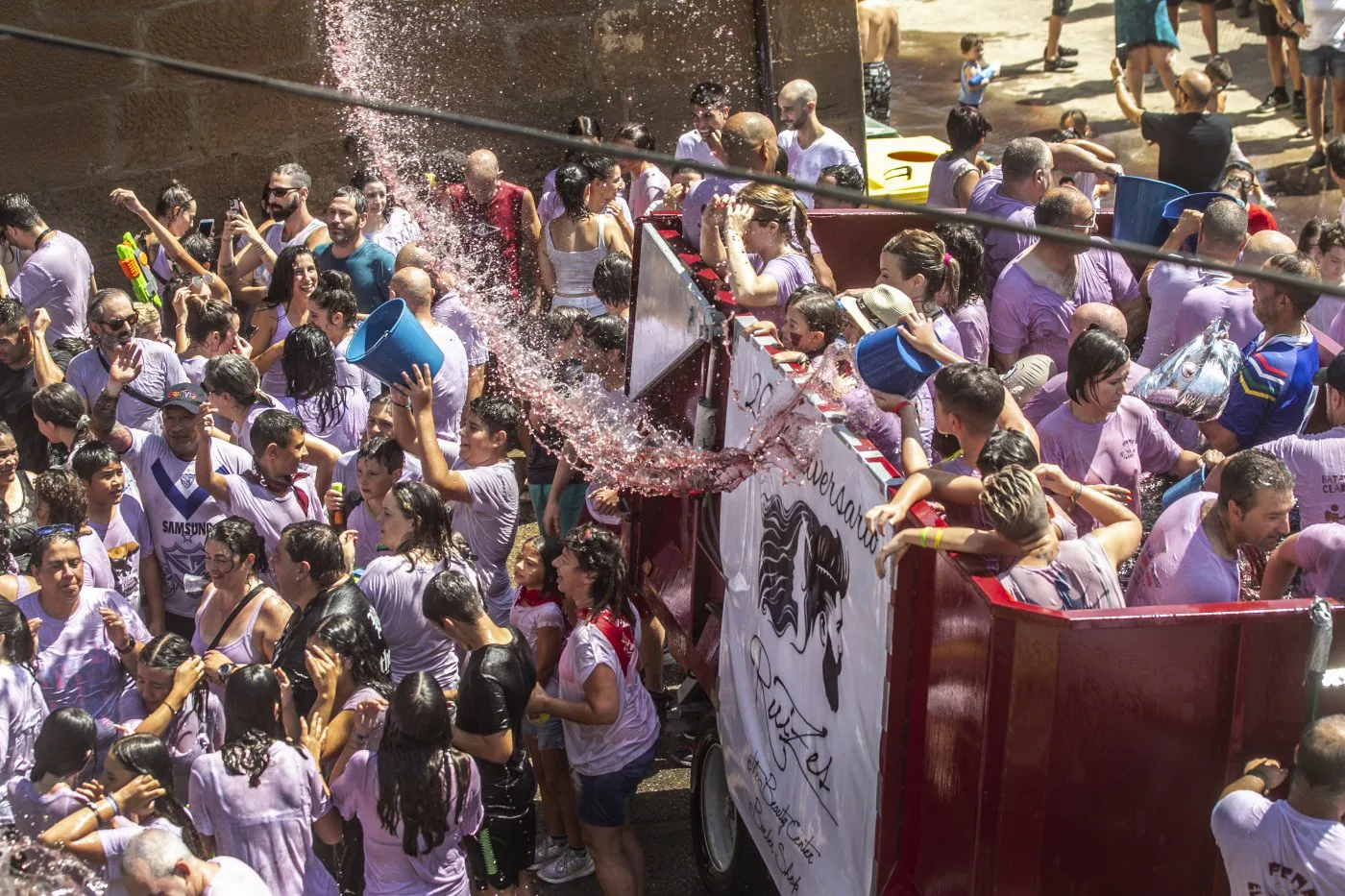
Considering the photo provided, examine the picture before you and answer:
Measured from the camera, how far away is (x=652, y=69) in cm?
1053

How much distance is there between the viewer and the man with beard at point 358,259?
791 centimetres

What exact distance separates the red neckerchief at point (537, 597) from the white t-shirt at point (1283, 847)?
2.55 metres

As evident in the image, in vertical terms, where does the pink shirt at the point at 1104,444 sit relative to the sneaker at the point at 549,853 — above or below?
above

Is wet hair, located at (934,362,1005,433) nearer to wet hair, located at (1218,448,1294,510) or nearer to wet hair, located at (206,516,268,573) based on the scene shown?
wet hair, located at (1218,448,1294,510)

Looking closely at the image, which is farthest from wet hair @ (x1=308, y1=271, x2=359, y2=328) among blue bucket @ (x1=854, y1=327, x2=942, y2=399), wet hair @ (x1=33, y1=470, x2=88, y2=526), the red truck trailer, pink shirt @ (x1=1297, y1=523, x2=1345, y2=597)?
pink shirt @ (x1=1297, y1=523, x2=1345, y2=597)

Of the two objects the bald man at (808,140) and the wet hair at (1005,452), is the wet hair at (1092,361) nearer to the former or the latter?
the wet hair at (1005,452)

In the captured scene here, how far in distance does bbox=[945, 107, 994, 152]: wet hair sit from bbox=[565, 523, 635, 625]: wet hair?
3896 millimetres

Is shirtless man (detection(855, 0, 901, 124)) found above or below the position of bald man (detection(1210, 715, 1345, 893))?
above

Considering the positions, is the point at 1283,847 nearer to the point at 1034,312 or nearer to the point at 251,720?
the point at 251,720

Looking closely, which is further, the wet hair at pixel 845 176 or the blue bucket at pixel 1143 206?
the wet hair at pixel 845 176

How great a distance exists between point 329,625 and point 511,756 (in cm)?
71

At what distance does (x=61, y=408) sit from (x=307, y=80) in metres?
4.53

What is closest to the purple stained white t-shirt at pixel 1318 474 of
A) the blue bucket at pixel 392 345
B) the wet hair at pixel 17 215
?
the blue bucket at pixel 392 345

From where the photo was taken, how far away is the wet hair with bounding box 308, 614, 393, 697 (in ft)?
15.3
